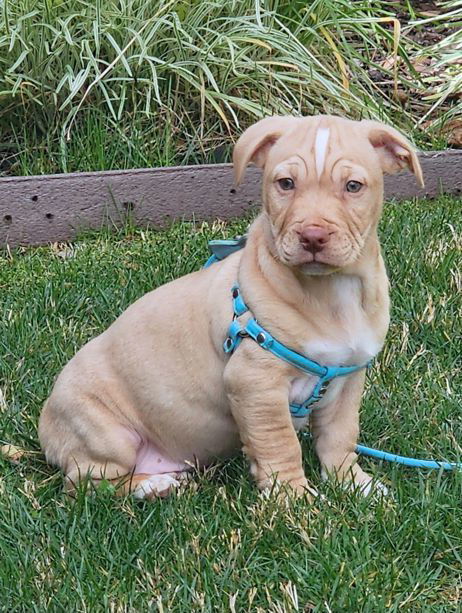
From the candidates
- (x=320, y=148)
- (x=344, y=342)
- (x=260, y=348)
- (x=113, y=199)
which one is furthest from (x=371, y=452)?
(x=113, y=199)

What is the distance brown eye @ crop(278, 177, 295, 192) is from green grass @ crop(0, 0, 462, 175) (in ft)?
10.4

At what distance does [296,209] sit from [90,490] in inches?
43.5

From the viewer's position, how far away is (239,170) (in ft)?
9.75

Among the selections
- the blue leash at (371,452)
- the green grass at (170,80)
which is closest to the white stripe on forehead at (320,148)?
the blue leash at (371,452)

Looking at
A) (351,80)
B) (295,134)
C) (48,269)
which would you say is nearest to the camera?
(295,134)

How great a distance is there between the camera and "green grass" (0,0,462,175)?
19.6 feet

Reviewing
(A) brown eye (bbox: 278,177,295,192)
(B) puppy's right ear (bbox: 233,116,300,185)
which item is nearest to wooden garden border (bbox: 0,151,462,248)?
(B) puppy's right ear (bbox: 233,116,300,185)

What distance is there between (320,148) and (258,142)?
218mm

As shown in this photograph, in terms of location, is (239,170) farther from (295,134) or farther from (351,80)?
(351,80)

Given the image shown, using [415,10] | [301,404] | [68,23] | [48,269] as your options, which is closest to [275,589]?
[301,404]

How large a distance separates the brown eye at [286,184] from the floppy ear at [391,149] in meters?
0.31

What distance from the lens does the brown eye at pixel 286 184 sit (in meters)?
2.84

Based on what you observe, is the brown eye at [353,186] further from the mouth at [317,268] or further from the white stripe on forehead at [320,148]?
the mouth at [317,268]

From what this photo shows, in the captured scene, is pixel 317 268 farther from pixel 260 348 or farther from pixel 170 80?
pixel 170 80
